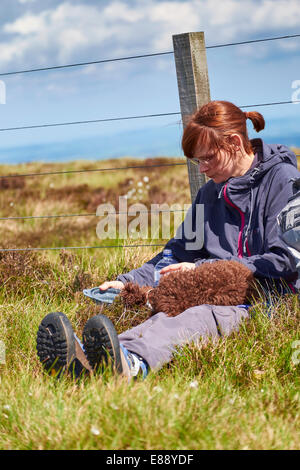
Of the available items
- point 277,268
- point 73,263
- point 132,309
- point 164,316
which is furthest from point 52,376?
point 73,263

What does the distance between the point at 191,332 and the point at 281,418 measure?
28.5 inches

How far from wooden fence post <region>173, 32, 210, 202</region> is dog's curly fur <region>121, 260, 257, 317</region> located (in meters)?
1.71

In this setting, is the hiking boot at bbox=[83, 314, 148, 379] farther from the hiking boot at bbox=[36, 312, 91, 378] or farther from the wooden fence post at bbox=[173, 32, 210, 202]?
the wooden fence post at bbox=[173, 32, 210, 202]

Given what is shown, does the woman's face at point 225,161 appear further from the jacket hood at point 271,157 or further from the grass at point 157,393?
the grass at point 157,393

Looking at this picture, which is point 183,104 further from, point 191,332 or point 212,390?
point 212,390

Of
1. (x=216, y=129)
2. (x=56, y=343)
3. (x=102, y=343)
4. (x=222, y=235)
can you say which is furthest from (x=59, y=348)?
(x=216, y=129)

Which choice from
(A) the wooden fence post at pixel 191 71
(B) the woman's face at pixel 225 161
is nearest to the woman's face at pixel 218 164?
(B) the woman's face at pixel 225 161

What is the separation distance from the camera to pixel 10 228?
A: 977cm

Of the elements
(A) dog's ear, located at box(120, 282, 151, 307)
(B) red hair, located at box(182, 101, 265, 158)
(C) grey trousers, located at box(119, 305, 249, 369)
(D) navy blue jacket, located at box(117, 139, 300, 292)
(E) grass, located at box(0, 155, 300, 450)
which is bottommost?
(E) grass, located at box(0, 155, 300, 450)

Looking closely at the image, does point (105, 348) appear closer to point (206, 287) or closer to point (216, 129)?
point (206, 287)

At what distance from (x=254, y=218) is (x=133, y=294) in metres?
0.83

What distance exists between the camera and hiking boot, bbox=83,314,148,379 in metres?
2.26

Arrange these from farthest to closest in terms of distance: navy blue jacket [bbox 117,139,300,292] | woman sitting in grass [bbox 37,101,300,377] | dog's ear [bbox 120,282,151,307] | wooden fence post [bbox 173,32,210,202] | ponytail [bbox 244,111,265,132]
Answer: wooden fence post [bbox 173,32,210,202] → ponytail [bbox 244,111,265,132] → dog's ear [bbox 120,282,151,307] → navy blue jacket [bbox 117,139,300,292] → woman sitting in grass [bbox 37,101,300,377]

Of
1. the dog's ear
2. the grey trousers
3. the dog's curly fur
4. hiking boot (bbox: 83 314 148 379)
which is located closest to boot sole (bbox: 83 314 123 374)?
hiking boot (bbox: 83 314 148 379)
